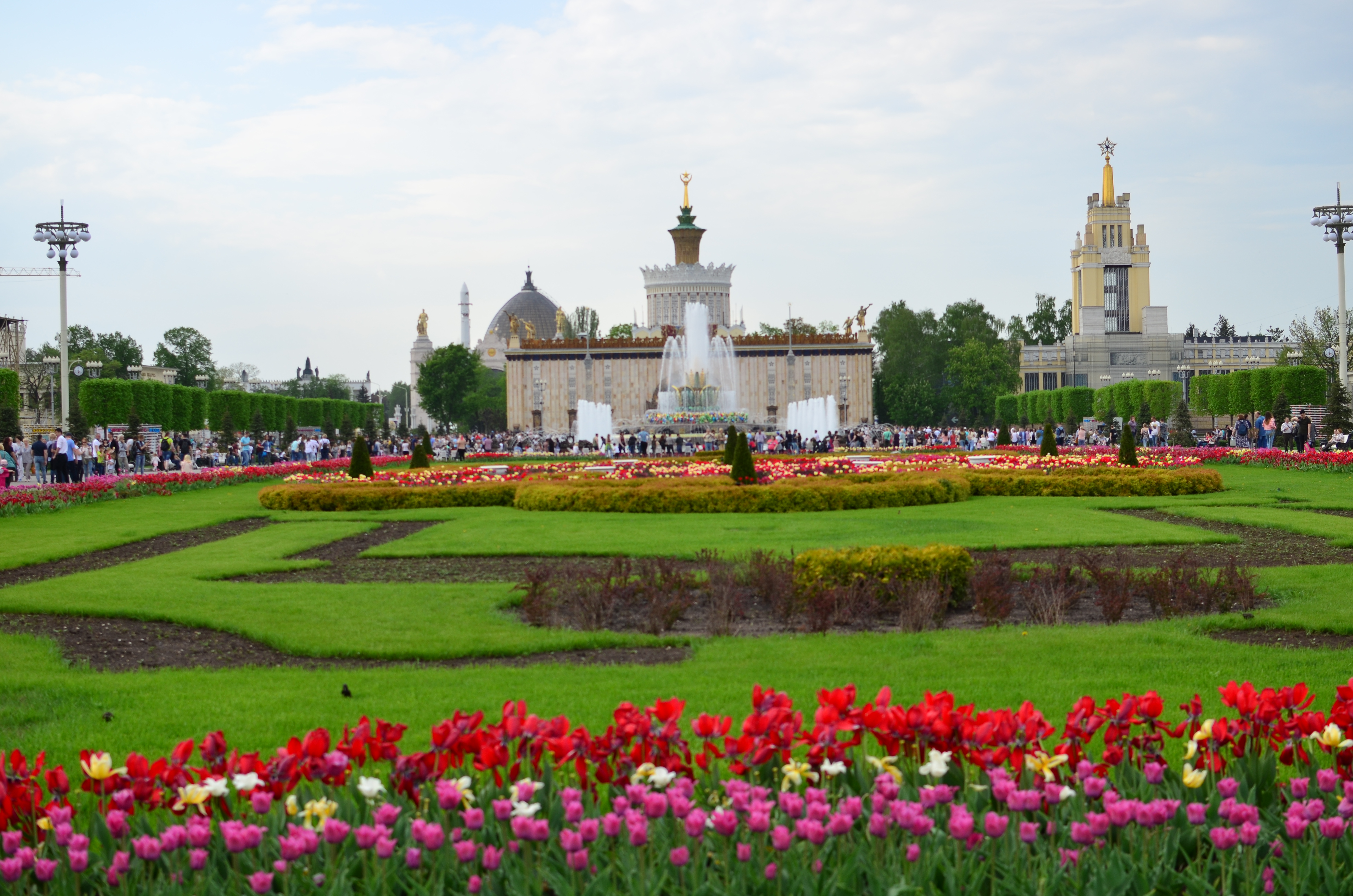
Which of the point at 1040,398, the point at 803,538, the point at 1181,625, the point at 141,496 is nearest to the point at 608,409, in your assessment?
the point at 1040,398

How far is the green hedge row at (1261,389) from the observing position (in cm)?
4016

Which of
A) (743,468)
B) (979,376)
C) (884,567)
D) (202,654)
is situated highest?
(979,376)

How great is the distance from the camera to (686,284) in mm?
80750

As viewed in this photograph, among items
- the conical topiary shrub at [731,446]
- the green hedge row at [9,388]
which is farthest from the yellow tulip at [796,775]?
the green hedge row at [9,388]

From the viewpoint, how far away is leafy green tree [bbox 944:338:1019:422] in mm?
68500

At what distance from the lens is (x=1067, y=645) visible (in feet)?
21.5

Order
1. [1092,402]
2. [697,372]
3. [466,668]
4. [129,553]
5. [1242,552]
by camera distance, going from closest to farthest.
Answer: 1. [466,668]
2. [1242,552]
3. [129,553]
4. [1092,402]
5. [697,372]

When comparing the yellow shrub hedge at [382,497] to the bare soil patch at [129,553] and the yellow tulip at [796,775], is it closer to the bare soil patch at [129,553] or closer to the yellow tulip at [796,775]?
the bare soil patch at [129,553]

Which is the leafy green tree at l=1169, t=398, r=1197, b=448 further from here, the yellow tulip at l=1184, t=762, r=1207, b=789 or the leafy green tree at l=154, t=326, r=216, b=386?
the leafy green tree at l=154, t=326, r=216, b=386

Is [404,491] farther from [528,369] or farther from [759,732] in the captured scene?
[528,369]

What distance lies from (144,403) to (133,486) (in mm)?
24063

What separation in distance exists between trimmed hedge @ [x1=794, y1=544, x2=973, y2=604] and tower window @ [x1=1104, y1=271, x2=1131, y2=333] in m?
82.9

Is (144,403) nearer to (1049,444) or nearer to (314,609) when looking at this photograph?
(1049,444)

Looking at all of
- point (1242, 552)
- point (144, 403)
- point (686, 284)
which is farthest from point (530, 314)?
point (1242, 552)
